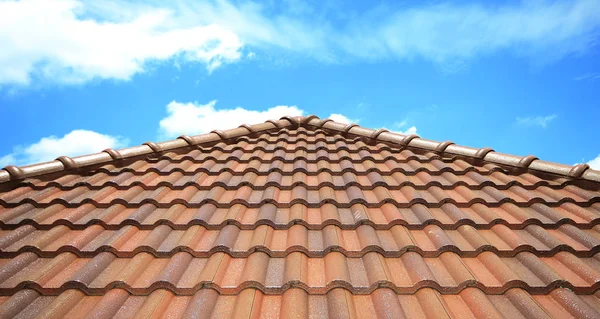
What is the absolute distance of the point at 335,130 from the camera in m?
5.92

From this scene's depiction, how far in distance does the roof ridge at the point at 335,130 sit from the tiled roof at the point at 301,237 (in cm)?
3

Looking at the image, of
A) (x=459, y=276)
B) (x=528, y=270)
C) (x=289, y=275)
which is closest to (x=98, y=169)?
(x=289, y=275)

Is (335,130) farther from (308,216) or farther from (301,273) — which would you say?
(301,273)

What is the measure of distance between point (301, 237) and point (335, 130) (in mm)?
3521

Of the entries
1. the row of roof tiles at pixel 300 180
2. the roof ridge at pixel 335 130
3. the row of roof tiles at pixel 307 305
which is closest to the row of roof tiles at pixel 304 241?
the row of roof tiles at pixel 307 305

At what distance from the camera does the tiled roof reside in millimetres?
2082

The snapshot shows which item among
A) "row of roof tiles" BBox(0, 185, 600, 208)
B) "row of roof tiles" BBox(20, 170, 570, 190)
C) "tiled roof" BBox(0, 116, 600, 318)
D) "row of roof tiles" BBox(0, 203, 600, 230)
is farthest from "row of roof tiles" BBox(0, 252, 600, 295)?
"row of roof tiles" BBox(20, 170, 570, 190)

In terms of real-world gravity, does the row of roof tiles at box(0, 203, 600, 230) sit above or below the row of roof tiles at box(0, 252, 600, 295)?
above

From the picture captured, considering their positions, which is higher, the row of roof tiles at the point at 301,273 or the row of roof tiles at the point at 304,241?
the row of roof tiles at the point at 304,241

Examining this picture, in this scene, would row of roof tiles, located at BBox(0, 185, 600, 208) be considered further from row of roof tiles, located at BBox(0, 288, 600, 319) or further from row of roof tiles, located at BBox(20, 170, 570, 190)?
row of roof tiles, located at BBox(0, 288, 600, 319)

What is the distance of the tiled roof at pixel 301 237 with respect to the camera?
208 cm

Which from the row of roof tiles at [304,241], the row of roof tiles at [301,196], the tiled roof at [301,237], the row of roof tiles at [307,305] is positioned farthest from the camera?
the row of roof tiles at [301,196]

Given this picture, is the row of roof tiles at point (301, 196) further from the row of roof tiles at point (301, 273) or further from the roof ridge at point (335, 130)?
the row of roof tiles at point (301, 273)

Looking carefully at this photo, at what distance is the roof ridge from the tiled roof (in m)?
0.03
